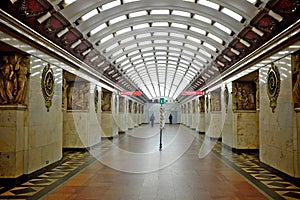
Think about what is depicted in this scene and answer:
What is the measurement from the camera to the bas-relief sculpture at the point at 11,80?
7.21m

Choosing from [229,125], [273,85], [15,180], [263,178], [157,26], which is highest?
[157,26]

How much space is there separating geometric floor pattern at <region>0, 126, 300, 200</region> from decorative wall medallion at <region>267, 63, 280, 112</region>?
205cm

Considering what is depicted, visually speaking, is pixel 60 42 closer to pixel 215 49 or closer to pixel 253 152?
pixel 215 49

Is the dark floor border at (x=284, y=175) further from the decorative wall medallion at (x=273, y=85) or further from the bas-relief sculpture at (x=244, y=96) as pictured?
the bas-relief sculpture at (x=244, y=96)

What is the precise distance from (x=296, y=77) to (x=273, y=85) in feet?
4.52

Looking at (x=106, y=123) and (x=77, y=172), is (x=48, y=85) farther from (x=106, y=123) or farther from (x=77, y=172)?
(x=106, y=123)

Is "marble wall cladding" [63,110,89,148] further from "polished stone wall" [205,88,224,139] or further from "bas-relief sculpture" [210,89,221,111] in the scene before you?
"bas-relief sculpture" [210,89,221,111]

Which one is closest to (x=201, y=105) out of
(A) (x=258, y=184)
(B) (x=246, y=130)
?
(B) (x=246, y=130)

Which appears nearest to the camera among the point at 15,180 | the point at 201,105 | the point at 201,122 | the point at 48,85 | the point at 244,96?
the point at 15,180

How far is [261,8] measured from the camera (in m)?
7.93

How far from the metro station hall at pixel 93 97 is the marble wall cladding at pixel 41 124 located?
0.11 ft

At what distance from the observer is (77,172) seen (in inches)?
333

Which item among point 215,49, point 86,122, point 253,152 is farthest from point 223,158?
point 86,122

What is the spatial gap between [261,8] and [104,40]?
6.98 meters
